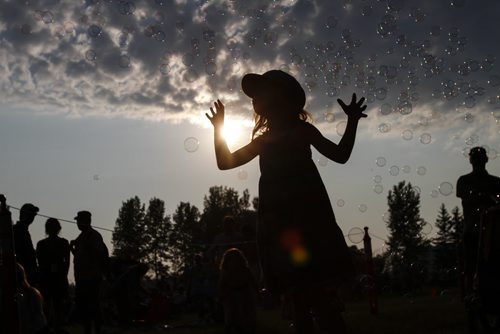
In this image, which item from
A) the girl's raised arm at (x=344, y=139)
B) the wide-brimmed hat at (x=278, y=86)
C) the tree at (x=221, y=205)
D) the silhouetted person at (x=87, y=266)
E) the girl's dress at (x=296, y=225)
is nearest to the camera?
the girl's dress at (x=296, y=225)

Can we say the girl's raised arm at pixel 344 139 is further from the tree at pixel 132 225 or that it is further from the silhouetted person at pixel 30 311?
the tree at pixel 132 225

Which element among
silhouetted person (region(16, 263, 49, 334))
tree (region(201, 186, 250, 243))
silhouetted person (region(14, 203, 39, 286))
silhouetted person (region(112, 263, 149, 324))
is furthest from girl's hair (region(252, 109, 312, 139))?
tree (region(201, 186, 250, 243))

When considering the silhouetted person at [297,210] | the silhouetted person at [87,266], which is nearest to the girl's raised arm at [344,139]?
the silhouetted person at [297,210]

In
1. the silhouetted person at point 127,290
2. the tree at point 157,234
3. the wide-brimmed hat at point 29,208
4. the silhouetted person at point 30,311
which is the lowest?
the silhouetted person at point 30,311

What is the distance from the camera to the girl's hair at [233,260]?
9844mm

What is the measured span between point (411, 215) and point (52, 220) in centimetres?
7351

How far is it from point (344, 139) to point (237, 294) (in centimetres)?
654

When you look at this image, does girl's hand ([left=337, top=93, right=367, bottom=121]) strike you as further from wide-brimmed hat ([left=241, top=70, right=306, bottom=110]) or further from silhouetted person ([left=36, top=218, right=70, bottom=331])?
silhouetted person ([left=36, top=218, right=70, bottom=331])

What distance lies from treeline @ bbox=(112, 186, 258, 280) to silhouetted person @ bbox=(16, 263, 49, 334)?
8400 cm

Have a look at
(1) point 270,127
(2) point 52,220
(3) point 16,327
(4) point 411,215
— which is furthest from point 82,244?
(4) point 411,215

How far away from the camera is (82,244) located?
952 centimetres

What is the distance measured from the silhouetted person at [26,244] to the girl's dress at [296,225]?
6.06 metres

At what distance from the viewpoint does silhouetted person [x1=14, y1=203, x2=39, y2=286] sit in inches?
348

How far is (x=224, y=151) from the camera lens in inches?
159
